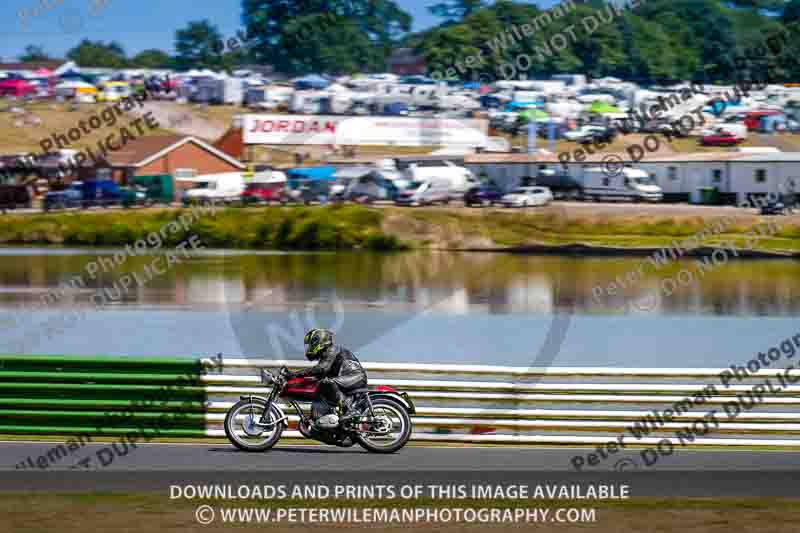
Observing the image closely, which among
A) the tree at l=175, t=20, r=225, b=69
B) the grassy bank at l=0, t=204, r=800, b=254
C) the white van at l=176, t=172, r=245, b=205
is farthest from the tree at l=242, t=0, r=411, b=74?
the grassy bank at l=0, t=204, r=800, b=254

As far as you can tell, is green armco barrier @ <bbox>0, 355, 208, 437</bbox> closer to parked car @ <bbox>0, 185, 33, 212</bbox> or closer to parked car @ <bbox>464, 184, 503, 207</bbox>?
parked car @ <bbox>464, 184, 503, 207</bbox>

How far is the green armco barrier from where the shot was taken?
1258 centimetres

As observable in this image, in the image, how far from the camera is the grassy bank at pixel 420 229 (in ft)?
147

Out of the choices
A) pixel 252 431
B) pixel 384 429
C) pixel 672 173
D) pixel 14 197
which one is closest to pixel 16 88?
pixel 14 197

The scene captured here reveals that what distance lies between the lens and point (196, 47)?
3723 inches

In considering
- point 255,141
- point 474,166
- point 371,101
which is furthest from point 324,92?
point 474,166

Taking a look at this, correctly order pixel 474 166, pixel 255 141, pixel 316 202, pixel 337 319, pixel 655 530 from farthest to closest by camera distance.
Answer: pixel 255 141 < pixel 474 166 < pixel 316 202 < pixel 337 319 < pixel 655 530

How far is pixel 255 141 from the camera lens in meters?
60.8

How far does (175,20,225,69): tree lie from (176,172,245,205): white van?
4038 centimetres

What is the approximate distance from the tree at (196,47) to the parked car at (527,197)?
4797 cm

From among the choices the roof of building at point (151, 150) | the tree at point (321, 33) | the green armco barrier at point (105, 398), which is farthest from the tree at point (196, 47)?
the green armco barrier at point (105, 398)

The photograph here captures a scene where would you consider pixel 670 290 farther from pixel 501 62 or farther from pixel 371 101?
pixel 501 62

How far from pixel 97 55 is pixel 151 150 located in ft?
145

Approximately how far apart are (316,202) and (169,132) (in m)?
15.5
